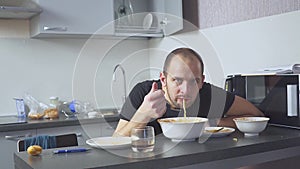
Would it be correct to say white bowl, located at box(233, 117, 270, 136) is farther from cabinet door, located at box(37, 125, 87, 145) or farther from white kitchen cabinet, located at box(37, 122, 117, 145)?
cabinet door, located at box(37, 125, 87, 145)

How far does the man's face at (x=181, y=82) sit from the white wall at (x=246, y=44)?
2.34 ft

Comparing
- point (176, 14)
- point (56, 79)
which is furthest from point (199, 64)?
point (56, 79)

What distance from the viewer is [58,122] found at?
246 cm

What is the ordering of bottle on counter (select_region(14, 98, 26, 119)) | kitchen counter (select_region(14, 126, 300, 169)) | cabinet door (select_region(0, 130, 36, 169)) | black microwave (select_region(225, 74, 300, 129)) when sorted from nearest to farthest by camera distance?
kitchen counter (select_region(14, 126, 300, 169)) < black microwave (select_region(225, 74, 300, 129)) < cabinet door (select_region(0, 130, 36, 169)) < bottle on counter (select_region(14, 98, 26, 119))

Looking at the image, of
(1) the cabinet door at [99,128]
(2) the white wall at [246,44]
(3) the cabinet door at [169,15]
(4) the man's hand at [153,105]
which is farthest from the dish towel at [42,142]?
(3) the cabinet door at [169,15]

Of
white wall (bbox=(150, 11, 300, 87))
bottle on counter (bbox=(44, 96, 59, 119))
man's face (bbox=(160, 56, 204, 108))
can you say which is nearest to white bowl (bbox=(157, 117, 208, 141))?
man's face (bbox=(160, 56, 204, 108))

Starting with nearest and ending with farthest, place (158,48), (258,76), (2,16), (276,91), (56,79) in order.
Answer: (276,91)
(258,76)
(2,16)
(56,79)
(158,48)

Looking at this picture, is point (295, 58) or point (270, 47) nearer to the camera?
point (295, 58)

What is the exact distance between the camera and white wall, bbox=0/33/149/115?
2830mm

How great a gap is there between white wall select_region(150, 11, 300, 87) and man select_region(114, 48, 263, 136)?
41cm

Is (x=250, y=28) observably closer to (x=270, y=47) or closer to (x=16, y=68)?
(x=270, y=47)

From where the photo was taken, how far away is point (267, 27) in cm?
220

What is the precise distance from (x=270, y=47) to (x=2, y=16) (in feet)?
5.87

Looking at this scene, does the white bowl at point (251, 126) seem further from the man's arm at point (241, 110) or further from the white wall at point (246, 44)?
the white wall at point (246, 44)
